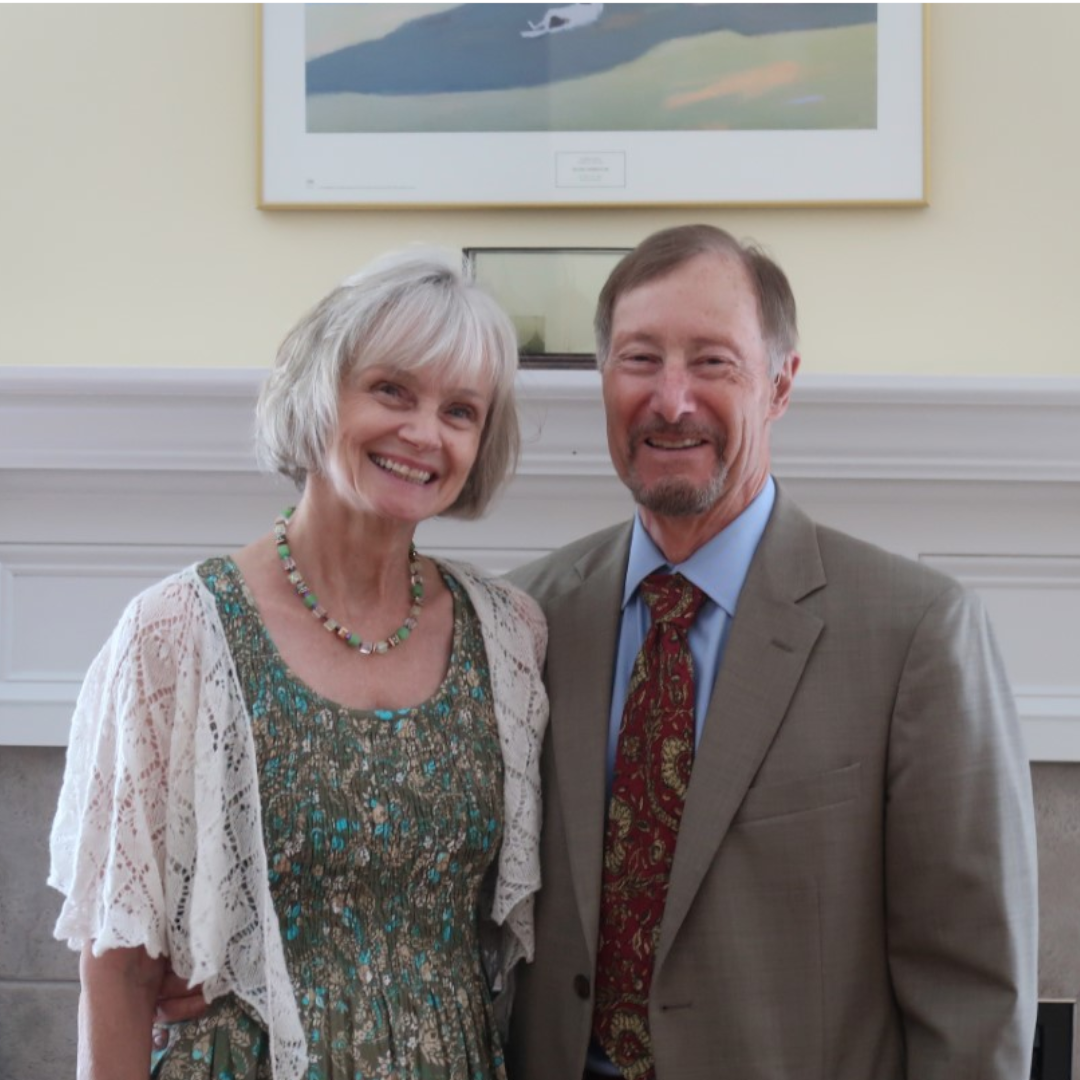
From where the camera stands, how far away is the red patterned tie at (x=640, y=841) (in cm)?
149

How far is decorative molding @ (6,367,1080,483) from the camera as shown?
2014 mm

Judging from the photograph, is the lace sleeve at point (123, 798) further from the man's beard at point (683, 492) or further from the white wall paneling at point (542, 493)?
the white wall paneling at point (542, 493)

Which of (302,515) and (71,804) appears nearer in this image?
(71,804)

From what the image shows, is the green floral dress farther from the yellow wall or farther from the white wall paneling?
the yellow wall

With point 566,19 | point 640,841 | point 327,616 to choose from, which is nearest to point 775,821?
point 640,841

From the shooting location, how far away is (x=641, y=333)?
5.31 feet

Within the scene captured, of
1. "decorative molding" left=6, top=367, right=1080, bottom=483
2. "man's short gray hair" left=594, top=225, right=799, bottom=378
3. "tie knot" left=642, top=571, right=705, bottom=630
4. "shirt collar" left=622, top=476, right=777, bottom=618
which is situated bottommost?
"tie knot" left=642, top=571, right=705, bottom=630

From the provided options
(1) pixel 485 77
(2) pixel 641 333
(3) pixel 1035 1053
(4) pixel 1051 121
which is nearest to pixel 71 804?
(2) pixel 641 333

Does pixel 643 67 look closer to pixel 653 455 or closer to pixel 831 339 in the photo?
pixel 831 339

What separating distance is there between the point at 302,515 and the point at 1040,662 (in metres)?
1.16

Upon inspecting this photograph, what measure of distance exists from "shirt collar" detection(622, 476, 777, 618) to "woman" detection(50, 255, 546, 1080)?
17 centimetres

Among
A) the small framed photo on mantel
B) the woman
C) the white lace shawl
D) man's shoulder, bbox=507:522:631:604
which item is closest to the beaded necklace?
the woman

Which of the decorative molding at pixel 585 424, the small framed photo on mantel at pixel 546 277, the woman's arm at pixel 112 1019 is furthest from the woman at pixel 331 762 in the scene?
the small framed photo on mantel at pixel 546 277

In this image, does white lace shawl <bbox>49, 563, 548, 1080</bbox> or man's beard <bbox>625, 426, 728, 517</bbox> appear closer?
white lace shawl <bbox>49, 563, 548, 1080</bbox>
